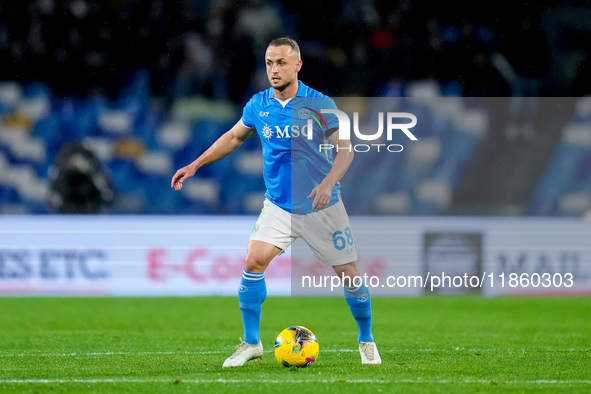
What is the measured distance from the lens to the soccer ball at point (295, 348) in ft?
19.3

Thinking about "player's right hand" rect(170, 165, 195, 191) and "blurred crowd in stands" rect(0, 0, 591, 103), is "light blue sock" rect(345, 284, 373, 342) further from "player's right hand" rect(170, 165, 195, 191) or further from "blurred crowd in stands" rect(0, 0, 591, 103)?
"blurred crowd in stands" rect(0, 0, 591, 103)

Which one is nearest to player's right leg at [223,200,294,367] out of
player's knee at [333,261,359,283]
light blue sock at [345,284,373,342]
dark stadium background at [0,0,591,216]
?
player's knee at [333,261,359,283]

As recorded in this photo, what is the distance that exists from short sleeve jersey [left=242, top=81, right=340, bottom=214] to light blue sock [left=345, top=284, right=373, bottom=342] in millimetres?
619

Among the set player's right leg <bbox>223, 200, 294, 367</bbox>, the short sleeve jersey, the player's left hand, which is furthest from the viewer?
the short sleeve jersey

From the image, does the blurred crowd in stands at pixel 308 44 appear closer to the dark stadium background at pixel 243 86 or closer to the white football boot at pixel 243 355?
the dark stadium background at pixel 243 86

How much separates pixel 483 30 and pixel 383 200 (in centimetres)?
433

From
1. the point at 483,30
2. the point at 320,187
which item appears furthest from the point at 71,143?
the point at 320,187

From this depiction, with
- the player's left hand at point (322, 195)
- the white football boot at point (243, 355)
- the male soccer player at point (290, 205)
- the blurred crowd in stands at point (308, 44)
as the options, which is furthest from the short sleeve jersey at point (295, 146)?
the blurred crowd in stands at point (308, 44)

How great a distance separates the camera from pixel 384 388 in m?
5.12

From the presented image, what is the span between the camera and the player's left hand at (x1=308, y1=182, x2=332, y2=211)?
5832mm

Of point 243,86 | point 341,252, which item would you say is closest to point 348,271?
point 341,252

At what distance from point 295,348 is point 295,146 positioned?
1355mm

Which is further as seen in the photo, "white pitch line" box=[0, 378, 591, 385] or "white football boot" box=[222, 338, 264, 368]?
"white football boot" box=[222, 338, 264, 368]

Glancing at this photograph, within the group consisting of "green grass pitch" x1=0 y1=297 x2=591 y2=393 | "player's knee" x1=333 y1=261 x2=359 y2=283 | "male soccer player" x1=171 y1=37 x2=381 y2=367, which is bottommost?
"green grass pitch" x1=0 y1=297 x2=591 y2=393
